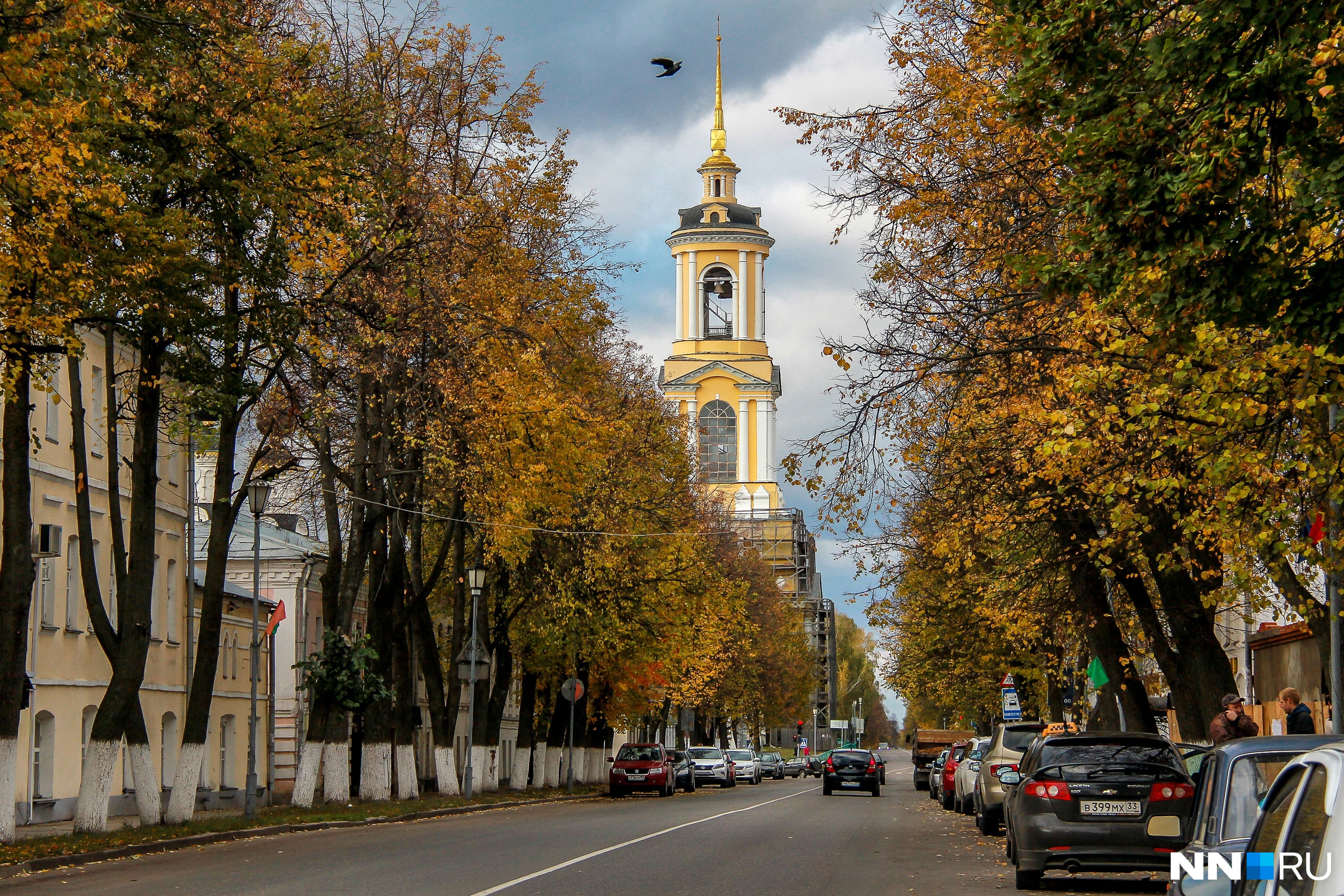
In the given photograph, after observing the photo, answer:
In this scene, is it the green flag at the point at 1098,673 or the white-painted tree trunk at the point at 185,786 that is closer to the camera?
the white-painted tree trunk at the point at 185,786

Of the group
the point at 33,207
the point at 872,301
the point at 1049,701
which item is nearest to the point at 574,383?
the point at 872,301

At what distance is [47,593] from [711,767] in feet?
118

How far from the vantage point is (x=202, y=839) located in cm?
2206

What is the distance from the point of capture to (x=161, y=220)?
17.7 meters

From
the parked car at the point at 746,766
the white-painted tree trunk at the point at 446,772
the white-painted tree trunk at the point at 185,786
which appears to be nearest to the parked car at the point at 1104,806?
the white-painted tree trunk at the point at 185,786

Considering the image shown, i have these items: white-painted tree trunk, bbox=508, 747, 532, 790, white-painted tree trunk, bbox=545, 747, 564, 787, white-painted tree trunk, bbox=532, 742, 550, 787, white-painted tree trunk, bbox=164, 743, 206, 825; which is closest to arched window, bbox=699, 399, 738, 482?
white-painted tree trunk, bbox=545, 747, 564, 787

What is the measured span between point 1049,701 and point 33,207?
38350mm

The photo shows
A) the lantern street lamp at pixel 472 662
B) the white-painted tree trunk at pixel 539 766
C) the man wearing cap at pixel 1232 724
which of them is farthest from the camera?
the white-painted tree trunk at pixel 539 766

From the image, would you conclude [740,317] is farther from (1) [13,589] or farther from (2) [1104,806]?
(2) [1104,806]

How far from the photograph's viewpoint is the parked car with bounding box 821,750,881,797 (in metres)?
52.7

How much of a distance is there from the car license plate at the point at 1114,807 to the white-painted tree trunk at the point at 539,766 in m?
33.8

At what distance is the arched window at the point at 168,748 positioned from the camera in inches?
1489

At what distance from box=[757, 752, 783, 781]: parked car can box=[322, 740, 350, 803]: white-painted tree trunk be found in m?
60.6

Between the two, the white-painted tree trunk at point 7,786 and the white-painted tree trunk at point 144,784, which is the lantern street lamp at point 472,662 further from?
the white-painted tree trunk at point 7,786
